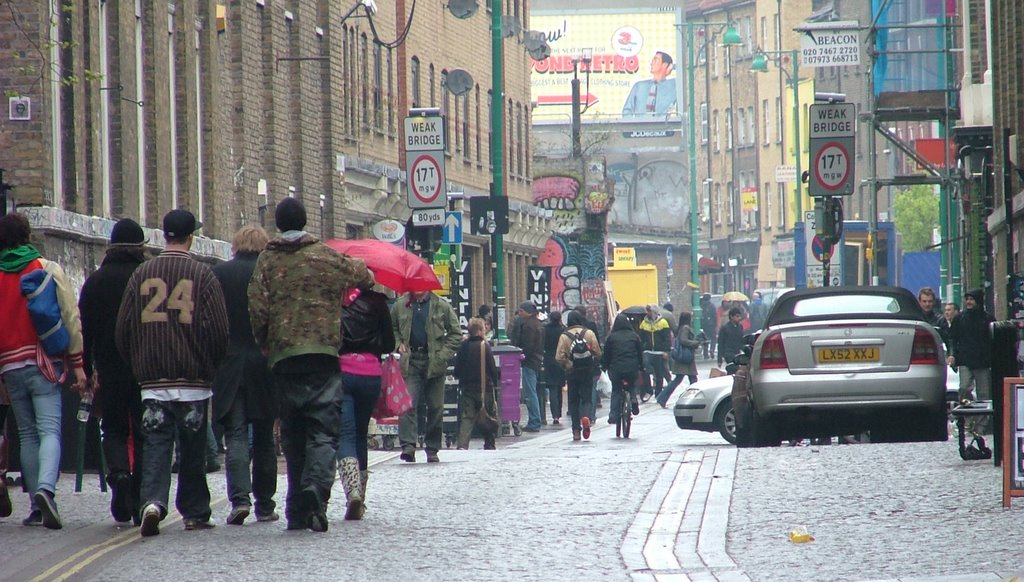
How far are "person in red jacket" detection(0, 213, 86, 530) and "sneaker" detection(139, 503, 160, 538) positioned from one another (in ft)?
2.96

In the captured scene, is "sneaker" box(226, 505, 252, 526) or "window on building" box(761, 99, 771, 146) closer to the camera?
"sneaker" box(226, 505, 252, 526)

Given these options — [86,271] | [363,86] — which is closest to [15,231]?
[86,271]

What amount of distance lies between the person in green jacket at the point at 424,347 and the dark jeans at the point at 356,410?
6.51 metres

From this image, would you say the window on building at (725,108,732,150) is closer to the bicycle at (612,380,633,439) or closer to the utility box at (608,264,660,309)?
the utility box at (608,264,660,309)

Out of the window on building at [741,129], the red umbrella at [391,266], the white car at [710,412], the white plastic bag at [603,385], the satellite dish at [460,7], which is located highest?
the window on building at [741,129]

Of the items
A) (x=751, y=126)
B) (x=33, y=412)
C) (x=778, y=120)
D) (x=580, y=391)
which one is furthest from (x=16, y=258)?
(x=751, y=126)

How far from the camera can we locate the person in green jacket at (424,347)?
63.6 feet

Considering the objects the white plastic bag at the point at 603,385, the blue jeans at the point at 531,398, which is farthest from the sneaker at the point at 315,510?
the white plastic bag at the point at 603,385

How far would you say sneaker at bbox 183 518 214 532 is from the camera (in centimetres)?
1189

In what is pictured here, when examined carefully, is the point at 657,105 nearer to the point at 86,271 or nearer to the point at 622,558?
the point at 86,271

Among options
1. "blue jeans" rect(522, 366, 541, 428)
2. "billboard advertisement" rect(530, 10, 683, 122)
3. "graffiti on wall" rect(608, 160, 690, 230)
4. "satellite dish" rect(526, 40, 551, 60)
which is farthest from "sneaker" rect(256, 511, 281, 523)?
"graffiti on wall" rect(608, 160, 690, 230)

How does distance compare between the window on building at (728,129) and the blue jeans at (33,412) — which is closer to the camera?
the blue jeans at (33,412)

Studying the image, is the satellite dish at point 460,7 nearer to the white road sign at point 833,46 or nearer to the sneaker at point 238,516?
the white road sign at point 833,46

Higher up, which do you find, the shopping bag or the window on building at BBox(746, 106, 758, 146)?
the window on building at BBox(746, 106, 758, 146)
